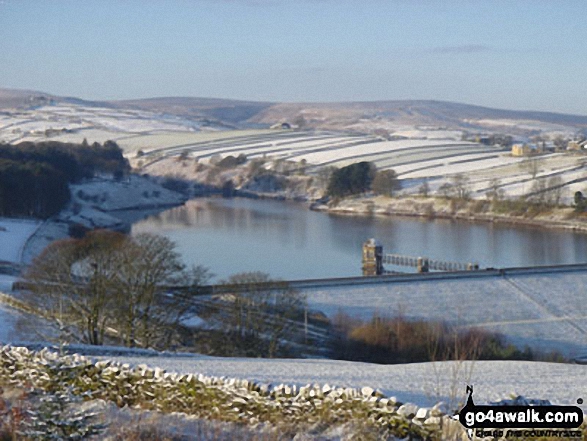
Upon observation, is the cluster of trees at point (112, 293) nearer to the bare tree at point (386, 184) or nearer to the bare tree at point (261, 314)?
the bare tree at point (261, 314)

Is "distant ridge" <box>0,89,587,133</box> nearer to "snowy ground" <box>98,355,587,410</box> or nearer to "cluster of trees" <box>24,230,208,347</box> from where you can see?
"cluster of trees" <box>24,230,208,347</box>

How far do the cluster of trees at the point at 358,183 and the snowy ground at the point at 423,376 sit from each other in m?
23.5

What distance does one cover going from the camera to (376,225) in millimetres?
22328

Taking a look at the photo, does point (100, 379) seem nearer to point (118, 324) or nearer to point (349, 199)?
point (118, 324)

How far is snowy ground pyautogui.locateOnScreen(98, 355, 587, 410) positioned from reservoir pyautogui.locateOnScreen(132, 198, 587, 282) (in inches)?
338

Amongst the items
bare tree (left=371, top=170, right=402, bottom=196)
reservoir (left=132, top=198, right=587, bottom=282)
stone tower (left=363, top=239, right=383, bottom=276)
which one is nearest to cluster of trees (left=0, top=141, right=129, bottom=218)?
reservoir (left=132, top=198, right=587, bottom=282)

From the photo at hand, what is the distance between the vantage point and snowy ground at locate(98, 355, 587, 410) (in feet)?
11.1

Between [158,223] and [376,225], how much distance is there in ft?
16.2

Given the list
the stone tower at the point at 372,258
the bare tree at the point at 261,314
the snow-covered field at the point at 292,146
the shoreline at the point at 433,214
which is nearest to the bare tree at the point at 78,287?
the bare tree at the point at 261,314

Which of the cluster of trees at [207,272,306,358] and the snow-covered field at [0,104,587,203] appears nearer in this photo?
the cluster of trees at [207,272,306,358]

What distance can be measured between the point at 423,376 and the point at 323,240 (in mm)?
14619

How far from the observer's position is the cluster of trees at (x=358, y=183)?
1117 inches

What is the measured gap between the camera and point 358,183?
2862 centimetres

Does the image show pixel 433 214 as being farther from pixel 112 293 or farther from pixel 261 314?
pixel 112 293
